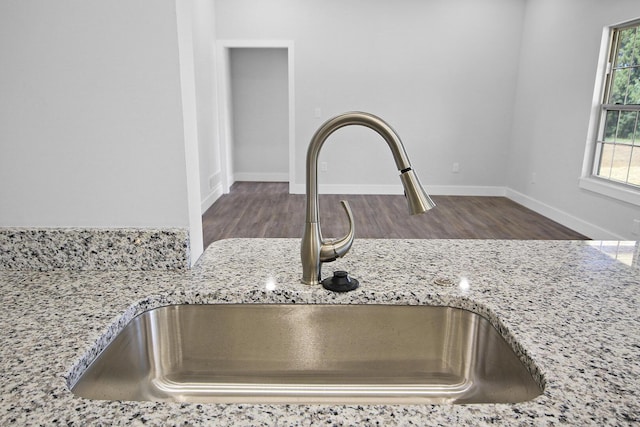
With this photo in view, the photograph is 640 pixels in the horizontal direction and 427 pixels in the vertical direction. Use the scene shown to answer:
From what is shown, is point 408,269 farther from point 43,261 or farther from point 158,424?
point 43,261

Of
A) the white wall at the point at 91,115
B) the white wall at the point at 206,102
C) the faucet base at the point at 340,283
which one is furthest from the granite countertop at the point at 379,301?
the white wall at the point at 206,102

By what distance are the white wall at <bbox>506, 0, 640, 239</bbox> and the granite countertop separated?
333 centimetres

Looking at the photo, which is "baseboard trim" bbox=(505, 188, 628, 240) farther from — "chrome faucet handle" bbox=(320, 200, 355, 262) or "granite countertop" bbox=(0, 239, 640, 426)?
"chrome faucet handle" bbox=(320, 200, 355, 262)

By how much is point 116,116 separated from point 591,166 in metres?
4.41

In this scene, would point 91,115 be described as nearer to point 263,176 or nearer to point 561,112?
point 561,112

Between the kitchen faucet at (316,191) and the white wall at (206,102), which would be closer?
the kitchen faucet at (316,191)

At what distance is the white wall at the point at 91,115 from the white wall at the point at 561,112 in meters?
3.91

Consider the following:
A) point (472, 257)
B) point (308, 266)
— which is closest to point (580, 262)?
point (472, 257)

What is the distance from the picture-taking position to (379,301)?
91 cm

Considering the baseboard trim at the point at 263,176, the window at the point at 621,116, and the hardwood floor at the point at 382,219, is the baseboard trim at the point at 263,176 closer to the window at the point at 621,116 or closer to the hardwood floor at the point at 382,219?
the hardwood floor at the point at 382,219

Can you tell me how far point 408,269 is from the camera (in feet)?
3.44

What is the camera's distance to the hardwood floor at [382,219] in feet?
14.2

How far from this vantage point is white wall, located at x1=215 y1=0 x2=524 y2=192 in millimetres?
5590

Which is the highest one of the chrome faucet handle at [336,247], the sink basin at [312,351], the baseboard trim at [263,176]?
the chrome faucet handle at [336,247]
